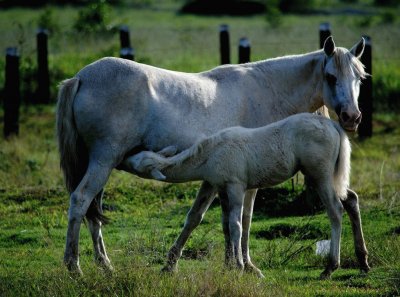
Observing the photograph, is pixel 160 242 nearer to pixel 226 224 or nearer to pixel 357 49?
pixel 226 224

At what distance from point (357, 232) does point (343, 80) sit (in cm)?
148

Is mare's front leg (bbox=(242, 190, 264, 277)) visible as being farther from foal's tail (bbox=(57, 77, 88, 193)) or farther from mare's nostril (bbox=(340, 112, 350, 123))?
foal's tail (bbox=(57, 77, 88, 193))

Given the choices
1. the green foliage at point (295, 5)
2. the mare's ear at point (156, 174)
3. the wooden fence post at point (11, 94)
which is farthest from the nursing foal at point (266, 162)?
the green foliage at point (295, 5)

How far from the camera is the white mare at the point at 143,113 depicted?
810 cm

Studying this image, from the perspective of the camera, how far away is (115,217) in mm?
10727

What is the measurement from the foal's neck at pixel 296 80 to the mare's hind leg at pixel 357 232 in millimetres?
1213

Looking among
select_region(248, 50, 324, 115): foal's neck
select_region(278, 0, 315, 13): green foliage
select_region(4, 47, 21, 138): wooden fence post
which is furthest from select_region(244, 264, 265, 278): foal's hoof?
select_region(278, 0, 315, 13): green foliage

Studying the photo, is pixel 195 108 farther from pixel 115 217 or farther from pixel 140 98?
pixel 115 217

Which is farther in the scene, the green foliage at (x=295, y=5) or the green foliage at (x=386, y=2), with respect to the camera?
the green foliage at (x=386, y=2)

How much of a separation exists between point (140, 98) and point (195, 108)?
1.87 ft

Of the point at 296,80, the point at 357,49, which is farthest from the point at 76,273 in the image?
Result: the point at 357,49

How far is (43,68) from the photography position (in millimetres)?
17812

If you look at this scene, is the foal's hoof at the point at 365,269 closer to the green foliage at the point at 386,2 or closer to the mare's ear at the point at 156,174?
the mare's ear at the point at 156,174

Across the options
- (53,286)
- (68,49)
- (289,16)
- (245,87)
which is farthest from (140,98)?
(289,16)
